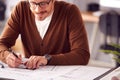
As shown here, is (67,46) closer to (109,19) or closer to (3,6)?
(109,19)

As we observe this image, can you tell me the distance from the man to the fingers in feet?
0.45

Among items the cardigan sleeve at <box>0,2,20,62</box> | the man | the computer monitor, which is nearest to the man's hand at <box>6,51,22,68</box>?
the man

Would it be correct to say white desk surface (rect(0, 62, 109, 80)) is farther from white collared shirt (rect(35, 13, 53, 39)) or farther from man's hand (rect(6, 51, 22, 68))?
white collared shirt (rect(35, 13, 53, 39))

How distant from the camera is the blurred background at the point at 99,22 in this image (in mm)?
4285

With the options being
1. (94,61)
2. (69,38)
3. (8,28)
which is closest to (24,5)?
(8,28)

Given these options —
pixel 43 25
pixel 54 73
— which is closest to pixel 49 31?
pixel 43 25

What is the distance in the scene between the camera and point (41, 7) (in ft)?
6.82

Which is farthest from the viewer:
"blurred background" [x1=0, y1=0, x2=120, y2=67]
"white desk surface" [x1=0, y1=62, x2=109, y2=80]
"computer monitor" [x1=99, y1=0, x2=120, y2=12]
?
"computer monitor" [x1=99, y1=0, x2=120, y2=12]

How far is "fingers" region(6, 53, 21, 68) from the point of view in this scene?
1.93 metres

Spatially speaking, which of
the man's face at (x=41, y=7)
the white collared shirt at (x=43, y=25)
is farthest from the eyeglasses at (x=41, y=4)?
the white collared shirt at (x=43, y=25)

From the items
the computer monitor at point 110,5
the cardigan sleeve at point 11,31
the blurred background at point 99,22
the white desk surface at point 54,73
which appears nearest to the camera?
the white desk surface at point 54,73

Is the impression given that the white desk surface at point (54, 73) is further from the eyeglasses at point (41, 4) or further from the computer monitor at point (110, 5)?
the computer monitor at point (110, 5)

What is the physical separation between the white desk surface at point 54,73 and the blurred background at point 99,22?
2.27 meters

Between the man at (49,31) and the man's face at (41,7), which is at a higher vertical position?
the man's face at (41,7)
